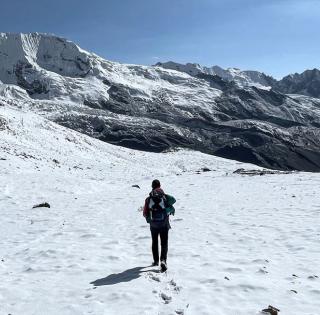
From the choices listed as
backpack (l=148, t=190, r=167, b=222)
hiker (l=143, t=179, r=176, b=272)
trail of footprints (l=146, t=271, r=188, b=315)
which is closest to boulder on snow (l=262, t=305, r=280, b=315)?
trail of footprints (l=146, t=271, r=188, b=315)

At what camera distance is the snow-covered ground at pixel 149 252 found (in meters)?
10.8

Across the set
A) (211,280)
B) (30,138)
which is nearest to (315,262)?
(211,280)

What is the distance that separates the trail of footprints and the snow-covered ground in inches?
1.0

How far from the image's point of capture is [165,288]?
1166 centimetres

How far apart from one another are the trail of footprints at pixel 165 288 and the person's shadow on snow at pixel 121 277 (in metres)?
0.42

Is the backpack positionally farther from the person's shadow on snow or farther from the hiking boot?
the person's shadow on snow

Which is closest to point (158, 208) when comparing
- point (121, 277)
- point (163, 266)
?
point (163, 266)

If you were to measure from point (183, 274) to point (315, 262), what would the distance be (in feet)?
14.3

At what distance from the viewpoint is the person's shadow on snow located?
486 inches

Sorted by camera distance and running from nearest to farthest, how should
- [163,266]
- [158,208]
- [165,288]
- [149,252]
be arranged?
[165,288]
[163,266]
[158,208]
[149,252]

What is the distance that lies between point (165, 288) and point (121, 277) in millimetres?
1676

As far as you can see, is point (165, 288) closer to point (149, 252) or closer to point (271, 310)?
point (271, 310)

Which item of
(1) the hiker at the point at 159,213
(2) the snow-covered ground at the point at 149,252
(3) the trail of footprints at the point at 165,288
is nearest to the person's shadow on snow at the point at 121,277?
(2) the snow-covered ground at the point at 149,252

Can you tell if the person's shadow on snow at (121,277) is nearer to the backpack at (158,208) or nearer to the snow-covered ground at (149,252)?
the snow-covered ground at (149,252)
